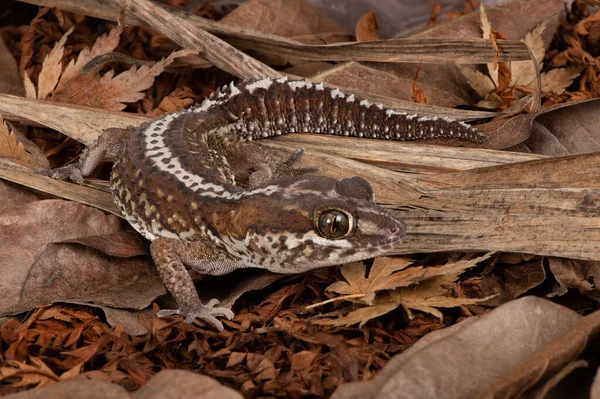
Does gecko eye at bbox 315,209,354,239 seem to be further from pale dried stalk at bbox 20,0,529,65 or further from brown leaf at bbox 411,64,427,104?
pale dried stalk at bbox 20,0,529,65

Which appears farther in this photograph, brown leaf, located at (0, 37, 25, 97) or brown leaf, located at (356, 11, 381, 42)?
brown leaf, located at (356, 11, 381, 42)

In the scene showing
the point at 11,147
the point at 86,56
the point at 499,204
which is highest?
the point at 86,56

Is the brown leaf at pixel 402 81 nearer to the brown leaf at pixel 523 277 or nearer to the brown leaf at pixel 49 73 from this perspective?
the brown leaf at pixel 523 277

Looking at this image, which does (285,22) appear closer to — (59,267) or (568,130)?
(568,130)

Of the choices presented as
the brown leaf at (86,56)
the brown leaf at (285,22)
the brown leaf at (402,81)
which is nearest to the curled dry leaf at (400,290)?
the brown leaf at (402,81)

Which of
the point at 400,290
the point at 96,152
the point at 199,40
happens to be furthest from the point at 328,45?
the point at 400,290

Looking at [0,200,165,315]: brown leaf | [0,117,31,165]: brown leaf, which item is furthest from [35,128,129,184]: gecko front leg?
[0,200,165,315]: brown leaf
